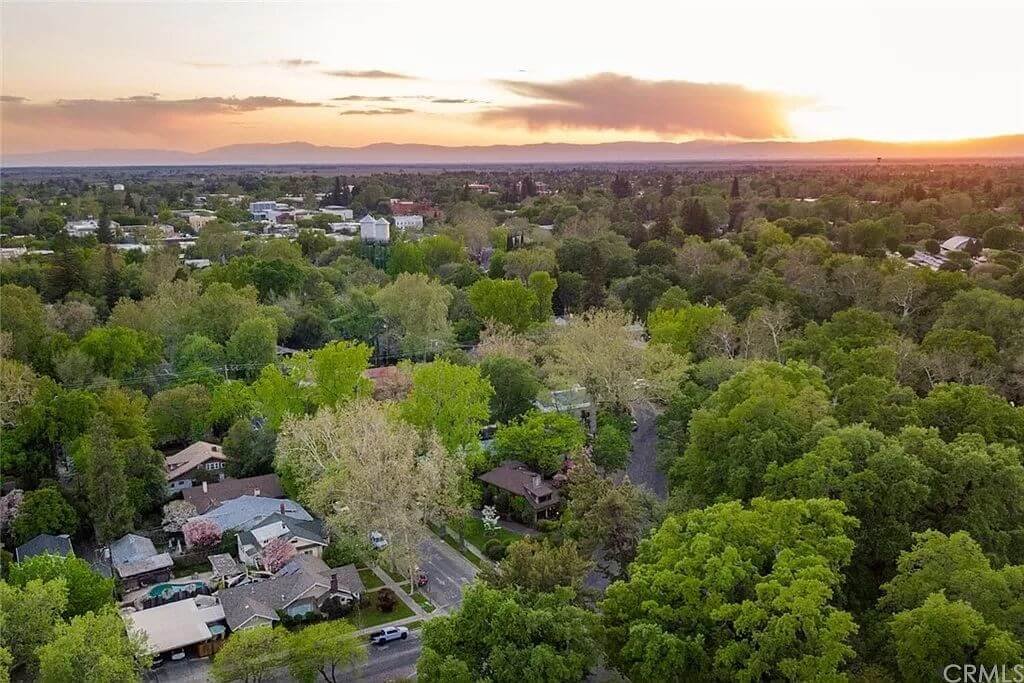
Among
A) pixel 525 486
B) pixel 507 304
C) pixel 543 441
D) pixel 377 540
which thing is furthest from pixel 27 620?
pixel 507 304

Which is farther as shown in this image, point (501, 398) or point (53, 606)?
point (501, 398)

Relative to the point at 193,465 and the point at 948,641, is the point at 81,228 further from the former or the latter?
the point at 948,641

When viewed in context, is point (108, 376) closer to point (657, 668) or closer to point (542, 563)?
point (542, 563)

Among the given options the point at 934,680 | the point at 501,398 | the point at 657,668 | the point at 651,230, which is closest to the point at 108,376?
the point at 501,398

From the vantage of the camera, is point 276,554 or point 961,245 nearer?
point 276,554

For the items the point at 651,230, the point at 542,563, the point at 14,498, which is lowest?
the point at 14,498

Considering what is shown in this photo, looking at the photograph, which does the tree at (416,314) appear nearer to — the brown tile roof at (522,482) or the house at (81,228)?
the brown tile roof at (522,482)
